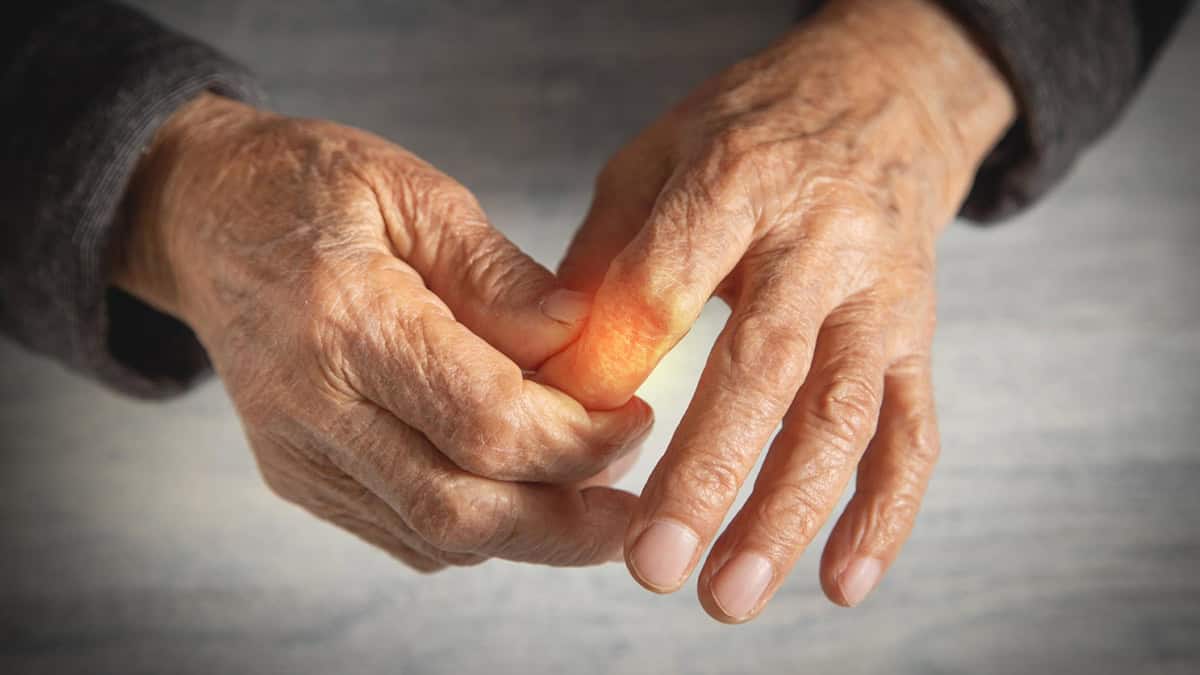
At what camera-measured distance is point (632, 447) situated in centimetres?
86

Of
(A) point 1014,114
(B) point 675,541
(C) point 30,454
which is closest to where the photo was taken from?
(B) point 675,541

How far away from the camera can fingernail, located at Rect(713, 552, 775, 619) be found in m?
0.77

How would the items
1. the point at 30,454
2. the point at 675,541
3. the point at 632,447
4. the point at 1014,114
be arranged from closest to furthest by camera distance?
the point at 675,541
the point at 632,447
the point at 1014,114
the point at 30,454

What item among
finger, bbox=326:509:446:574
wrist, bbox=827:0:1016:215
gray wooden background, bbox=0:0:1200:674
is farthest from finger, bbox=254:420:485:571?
wrist, bbox=827:0:1016:215

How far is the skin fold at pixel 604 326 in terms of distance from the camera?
774mm

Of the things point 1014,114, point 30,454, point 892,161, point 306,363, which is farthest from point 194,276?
point 1014,114

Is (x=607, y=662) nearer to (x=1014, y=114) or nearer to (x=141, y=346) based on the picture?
(x=141, y=346)

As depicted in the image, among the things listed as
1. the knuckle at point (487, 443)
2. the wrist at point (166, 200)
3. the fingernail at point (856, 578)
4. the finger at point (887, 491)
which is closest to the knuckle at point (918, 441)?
the finger at point (887, 491)

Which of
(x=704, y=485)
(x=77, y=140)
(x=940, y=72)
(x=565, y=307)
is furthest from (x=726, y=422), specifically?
(x=77, y=140)

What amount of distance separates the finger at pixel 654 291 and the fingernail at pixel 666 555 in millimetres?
120

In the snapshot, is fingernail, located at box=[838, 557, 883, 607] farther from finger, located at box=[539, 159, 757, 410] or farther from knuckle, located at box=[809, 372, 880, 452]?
finger, located at box=[539, 159, 757, 410]

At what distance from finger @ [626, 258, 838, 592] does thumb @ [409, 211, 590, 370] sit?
122mm

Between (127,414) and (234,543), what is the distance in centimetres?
24

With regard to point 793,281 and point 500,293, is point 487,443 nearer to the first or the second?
point 500,293
